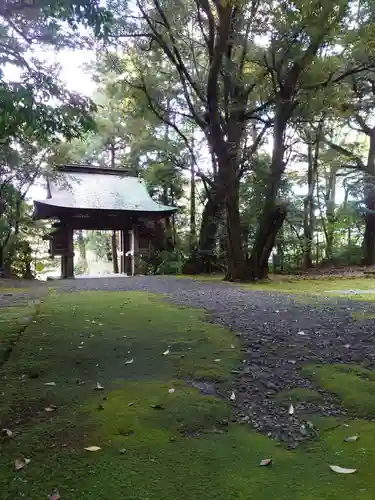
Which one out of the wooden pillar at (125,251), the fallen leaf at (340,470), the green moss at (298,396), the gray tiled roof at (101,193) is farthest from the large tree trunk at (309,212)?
the fallen leaf at (340,470)

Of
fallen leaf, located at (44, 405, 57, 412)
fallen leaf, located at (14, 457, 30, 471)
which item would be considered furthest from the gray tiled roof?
fallen leaf, located at (14, 457, 30, 471)

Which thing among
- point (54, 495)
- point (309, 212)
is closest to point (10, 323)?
point (54, 495)

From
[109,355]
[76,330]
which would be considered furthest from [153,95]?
[109,355]

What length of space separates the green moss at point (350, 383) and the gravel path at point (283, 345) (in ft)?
0.25

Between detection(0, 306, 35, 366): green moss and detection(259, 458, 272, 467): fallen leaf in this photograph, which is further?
detection(0, 306, 35, 366): green moss

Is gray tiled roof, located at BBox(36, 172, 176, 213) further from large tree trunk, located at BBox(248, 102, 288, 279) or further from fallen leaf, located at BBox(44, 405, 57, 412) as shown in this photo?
fallen leaf, located at BBox(44, 405, 57, 412)

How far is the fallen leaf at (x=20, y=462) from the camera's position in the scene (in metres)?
1.68

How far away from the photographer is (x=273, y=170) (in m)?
9.69

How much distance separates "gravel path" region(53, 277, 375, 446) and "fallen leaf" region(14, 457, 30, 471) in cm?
102

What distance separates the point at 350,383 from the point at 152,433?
133 centimetres

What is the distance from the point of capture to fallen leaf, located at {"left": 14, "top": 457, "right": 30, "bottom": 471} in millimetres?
1676

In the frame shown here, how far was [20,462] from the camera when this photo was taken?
171cm

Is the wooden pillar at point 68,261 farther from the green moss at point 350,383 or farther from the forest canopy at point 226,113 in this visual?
the green moss at point 350,383

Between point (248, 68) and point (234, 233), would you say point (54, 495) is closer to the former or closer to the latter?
point (234, 233)
